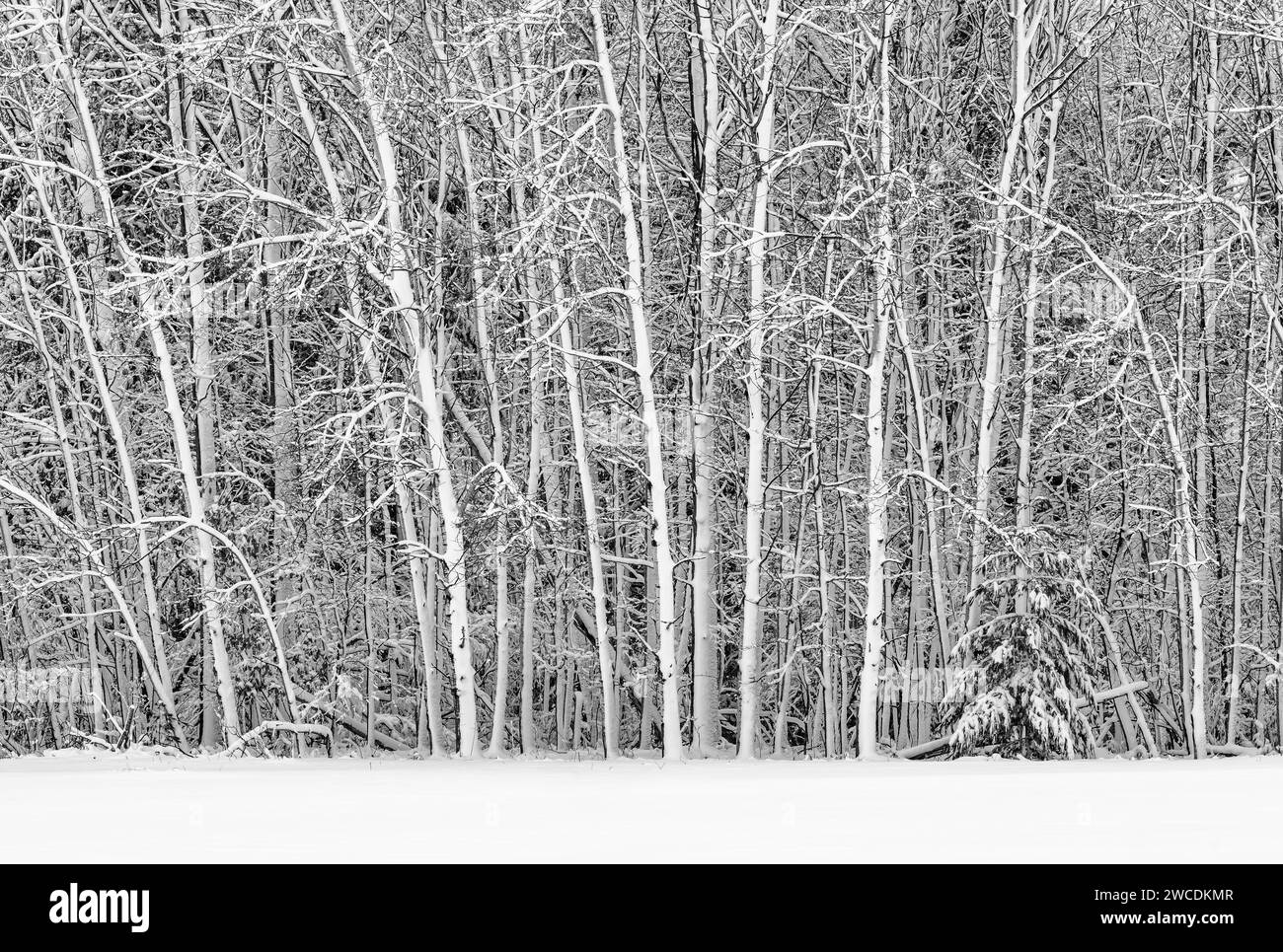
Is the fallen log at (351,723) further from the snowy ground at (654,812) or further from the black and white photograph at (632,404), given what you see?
the snowy ground at (654,812)

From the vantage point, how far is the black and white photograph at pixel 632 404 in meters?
15.1

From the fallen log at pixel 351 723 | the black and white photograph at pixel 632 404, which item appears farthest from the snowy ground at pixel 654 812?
the fallen log at pixel 351 723

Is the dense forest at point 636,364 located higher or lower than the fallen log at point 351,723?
higher

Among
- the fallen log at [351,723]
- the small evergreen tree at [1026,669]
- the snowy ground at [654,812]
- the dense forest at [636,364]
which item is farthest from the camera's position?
the fallen log at [351,723]

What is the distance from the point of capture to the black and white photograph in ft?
49.4

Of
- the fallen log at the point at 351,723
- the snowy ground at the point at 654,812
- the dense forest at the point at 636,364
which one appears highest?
the dense forest at the point at 636,364

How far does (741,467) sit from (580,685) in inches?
150

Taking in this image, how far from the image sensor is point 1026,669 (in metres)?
15.1

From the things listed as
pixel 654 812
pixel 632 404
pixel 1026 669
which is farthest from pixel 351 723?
pixel 654 812

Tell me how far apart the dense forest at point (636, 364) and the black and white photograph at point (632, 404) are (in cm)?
10

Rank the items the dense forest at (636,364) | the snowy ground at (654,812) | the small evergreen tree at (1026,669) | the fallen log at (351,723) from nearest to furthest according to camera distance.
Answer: the snowy ground at (654,812) → the small evergreen tree at (1026,669) → the dense forest at (636,364) → the fallen log at (351,723)

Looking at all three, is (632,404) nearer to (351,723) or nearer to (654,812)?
(351,723)

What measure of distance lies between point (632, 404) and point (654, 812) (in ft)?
29.8

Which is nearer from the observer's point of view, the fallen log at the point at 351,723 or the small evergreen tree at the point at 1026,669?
the small evergreen tree at the point at 1026,669
